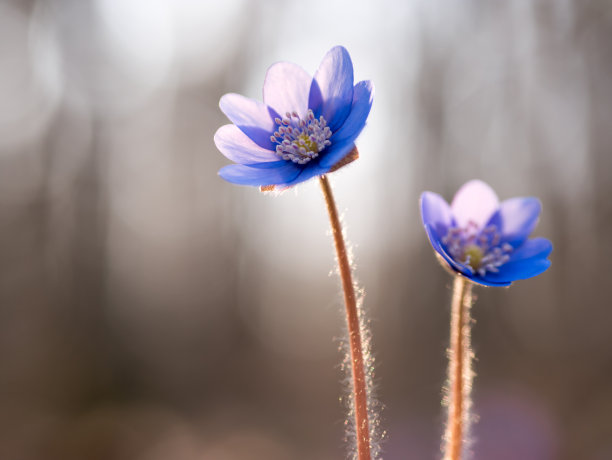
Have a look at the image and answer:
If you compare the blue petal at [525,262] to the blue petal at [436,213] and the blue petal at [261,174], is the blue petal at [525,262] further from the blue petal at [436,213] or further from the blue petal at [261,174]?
the blue petal at [261,174]

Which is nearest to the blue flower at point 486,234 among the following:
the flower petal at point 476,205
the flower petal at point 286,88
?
the flower petal at point 476,205

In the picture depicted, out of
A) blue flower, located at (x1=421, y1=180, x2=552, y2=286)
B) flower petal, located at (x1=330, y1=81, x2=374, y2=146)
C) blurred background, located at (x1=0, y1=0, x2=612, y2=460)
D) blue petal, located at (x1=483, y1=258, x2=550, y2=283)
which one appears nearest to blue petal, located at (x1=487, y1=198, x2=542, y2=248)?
blue flower, located at (x1=421, y1=180, x2=552, y2=286)

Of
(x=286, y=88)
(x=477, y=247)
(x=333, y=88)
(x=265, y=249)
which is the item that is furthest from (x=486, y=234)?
(x=265, y=249)

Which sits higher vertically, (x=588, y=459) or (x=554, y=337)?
(x=554, y=337)


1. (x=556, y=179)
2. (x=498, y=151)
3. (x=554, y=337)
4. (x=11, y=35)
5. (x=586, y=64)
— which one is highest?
(x=11, y=35)

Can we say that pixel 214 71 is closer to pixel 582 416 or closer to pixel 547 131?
pixel 547 131

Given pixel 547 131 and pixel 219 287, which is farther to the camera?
pixel 219 287

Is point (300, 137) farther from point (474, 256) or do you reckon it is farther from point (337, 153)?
point (474, 256)

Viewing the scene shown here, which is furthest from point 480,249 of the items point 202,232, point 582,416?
point 202,232
